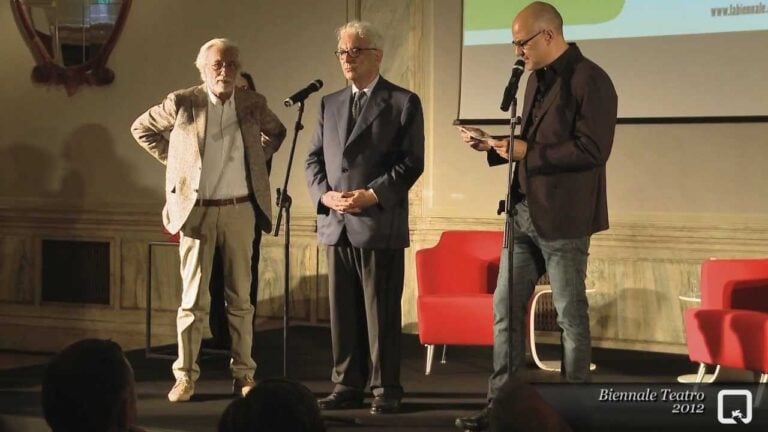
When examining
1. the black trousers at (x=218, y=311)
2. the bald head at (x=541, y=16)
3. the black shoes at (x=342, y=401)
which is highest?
the bald head at (x=541, y=16)

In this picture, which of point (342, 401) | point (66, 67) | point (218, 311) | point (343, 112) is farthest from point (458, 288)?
point (66, 67)

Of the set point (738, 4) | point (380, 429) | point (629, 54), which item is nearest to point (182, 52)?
point (629, 54)

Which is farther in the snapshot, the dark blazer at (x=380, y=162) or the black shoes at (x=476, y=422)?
the dark blazer at (x=380, y=162)

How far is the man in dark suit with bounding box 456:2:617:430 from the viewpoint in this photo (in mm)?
3672

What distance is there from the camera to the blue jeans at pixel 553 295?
3.68 m

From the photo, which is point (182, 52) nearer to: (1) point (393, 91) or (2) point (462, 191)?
(2) point (462, 191)

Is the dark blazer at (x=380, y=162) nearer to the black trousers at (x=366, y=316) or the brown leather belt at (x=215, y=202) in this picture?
the black trousers at (x=366, y=316)

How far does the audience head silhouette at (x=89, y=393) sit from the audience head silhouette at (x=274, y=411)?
30 centimetres

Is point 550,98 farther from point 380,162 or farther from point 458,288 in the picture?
point 458,288

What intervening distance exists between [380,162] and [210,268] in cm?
88

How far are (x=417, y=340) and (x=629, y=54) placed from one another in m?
2.11

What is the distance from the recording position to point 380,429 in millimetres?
3967

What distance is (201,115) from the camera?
436 centimetres

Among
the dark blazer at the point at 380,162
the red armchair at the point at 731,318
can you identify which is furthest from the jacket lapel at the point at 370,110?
the red armchair at the point at 731,318
